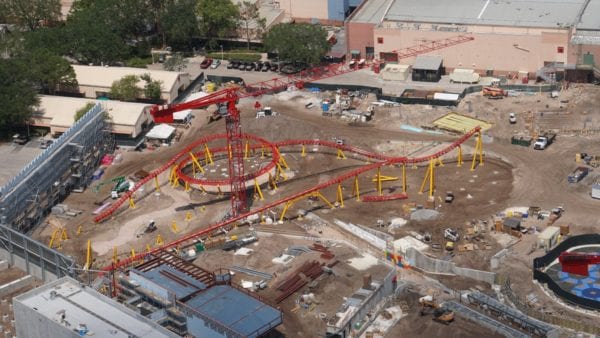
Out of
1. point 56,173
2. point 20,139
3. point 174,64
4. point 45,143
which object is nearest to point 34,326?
point 56,173

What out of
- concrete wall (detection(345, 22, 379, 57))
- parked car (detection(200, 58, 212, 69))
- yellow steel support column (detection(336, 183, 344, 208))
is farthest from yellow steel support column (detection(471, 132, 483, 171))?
parked car (detection(200, 58, 212, 69))

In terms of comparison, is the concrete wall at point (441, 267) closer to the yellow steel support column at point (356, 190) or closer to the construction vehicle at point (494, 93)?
the yellow steel support column at point (356, 190)

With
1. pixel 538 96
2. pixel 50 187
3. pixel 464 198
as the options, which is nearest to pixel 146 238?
pixel 50 187

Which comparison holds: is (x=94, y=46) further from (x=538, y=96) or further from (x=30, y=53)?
(x=538, y=96)

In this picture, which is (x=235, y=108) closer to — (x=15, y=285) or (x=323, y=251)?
(x=323, y=251)

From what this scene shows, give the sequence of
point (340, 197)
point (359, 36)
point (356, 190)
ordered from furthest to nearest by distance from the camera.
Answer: point (359, 36)
point (356, 190)
point (340, 197)

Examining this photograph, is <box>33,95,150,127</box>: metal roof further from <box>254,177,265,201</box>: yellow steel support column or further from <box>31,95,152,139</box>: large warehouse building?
<box>254,177,265,201</box>: yellow steel support column
